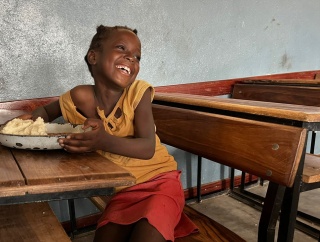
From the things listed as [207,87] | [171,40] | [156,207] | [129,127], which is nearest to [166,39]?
[171,40]

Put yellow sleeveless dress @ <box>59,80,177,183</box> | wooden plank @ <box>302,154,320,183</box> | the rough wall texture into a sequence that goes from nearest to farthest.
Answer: yellow sleeveless dress @ <box>59,80,177,183</box>
wooden plank @ <box>302,154,320,183</box>
the rough wall texture

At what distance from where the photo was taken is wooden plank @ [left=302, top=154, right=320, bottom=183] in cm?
161

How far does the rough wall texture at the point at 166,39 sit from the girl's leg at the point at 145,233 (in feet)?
4.12

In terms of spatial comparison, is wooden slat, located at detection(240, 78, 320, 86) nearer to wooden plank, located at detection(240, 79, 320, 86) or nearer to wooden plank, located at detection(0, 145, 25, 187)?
wooden plank, located at detection(240, 79, 320, 86)

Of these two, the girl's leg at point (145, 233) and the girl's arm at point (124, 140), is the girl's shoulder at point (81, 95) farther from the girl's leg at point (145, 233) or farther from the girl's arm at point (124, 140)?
the girl's leg at point (145, 233)

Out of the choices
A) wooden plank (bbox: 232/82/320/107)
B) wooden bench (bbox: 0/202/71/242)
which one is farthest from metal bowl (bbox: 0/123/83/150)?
wooden plank (bbox: 232/82/320/107)

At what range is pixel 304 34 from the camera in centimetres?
338

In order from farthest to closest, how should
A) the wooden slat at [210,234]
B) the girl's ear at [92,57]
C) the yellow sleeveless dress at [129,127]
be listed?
the girl's ear at [92,57] < the yellow sleeveless dress at [129,127] < the wooden slat at [210,234]

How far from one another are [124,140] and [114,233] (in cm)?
35

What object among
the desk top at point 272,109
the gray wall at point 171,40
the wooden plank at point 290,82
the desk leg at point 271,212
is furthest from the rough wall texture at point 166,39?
the desk leg at point 271,212

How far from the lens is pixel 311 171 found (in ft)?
5.58

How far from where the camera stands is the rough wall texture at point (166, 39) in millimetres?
1949

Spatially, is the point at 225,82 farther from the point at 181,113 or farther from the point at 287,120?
the point at 287,120

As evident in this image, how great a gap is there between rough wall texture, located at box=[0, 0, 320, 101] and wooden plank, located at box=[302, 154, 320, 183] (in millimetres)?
1100
